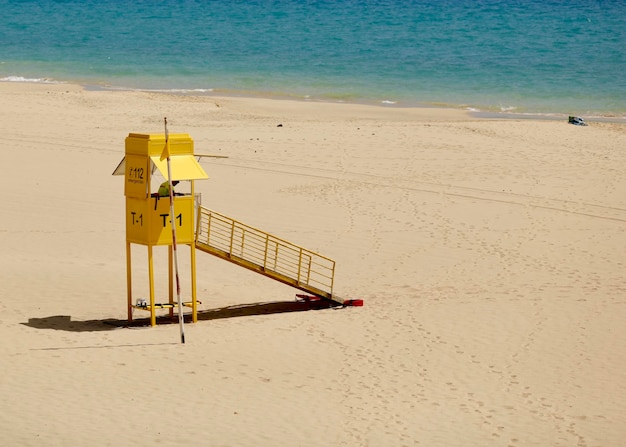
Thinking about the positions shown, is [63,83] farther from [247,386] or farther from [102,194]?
[247,386]

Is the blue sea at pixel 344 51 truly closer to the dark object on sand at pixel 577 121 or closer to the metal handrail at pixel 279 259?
the dark object on sand at pixel 577 121

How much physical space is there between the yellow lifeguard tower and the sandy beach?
146 centimetres

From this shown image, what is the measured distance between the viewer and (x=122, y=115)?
1508 inches

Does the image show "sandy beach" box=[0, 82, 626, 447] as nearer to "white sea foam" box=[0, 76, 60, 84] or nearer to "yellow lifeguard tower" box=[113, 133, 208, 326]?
"yellow lifeguard tower" box=[113, 133, 208, 326]

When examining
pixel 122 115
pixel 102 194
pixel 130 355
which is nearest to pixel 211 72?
pixel 122 115

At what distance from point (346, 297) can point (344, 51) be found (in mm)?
46182

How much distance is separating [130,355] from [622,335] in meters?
7.80

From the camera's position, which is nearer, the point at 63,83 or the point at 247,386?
the point at 247,386

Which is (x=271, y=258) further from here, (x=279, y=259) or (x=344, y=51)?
(x=344, y=51)

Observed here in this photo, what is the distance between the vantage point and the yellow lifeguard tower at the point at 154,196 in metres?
17.1

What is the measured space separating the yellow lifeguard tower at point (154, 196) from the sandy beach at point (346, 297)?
146 centimetres

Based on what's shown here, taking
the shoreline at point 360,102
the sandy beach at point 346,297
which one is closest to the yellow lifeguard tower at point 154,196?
the sandy beach at point 346,297

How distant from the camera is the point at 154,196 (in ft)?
56.8

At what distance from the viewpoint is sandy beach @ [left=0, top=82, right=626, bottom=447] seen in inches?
546
